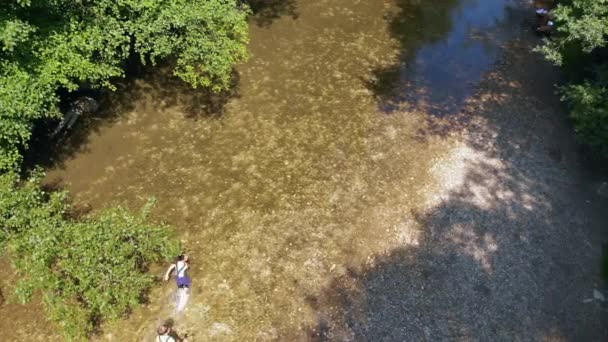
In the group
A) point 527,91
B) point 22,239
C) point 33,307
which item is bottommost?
point 33,307

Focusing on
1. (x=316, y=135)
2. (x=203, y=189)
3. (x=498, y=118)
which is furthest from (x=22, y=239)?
(x=498, y=118)

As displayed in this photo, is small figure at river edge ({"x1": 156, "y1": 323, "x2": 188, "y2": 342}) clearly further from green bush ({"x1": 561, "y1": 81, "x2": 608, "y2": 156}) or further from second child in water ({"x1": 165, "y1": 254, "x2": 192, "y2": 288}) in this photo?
green bush ({"x1": 561, "y1": 81, "x2": 608, "y2": 156})

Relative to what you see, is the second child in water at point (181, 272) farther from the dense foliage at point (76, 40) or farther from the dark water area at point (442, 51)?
the dark water area at point (442, 51)

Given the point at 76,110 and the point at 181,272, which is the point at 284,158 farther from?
the point at 76,110

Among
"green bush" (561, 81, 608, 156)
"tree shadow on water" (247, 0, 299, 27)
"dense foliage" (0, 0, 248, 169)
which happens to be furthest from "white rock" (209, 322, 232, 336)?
"tree shadow on water" (247, 0, 299, 27)

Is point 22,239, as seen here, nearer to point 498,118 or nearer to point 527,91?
point 498,118

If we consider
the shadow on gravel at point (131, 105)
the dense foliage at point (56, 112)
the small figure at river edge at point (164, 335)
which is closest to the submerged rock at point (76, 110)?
the shadow on gravel at point (131, 105)
